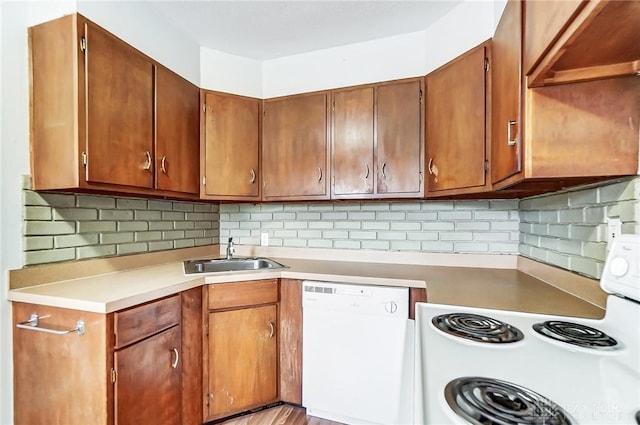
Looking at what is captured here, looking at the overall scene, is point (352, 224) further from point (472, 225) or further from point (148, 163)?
point (148, 163)

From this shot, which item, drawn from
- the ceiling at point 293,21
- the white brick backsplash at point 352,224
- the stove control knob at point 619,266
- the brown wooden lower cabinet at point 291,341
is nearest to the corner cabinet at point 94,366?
the white brick backsplash at point 352,224

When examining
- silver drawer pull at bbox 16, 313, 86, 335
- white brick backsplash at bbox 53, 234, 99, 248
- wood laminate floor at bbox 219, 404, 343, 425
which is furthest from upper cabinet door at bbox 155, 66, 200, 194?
wood laminate floor at bbox 219, 404, 343, 425

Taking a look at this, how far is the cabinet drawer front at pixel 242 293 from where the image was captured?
5.96 feet

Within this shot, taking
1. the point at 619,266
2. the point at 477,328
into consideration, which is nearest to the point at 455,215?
the point at 619,266

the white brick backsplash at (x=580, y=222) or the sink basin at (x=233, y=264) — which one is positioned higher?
the white brick backsplash at (x=580, y=222)

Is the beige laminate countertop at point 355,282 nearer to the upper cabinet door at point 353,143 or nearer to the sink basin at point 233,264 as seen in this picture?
the sink basin at point 233,264

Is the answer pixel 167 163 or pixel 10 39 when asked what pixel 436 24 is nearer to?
pixel 167 163

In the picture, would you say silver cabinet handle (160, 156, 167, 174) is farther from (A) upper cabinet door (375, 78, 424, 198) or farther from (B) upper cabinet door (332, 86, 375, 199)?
(A) upper cabinet door (375, 78, 424, 198)

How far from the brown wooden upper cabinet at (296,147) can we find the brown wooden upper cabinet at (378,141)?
9 cm

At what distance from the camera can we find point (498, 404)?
1.77 ft

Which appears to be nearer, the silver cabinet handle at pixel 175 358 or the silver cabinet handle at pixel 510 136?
the silver cabinet handle at pixel 510 136

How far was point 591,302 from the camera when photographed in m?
1.22

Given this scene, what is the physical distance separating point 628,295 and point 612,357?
9.1 inches

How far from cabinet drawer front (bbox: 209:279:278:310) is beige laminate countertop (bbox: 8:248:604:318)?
4cm
